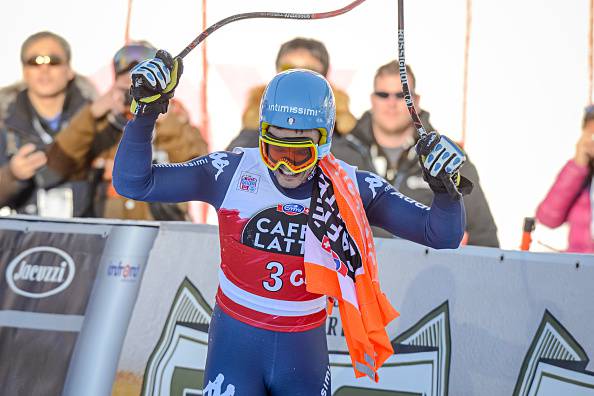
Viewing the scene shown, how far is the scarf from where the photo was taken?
11.7 ft

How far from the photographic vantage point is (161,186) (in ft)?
11.6

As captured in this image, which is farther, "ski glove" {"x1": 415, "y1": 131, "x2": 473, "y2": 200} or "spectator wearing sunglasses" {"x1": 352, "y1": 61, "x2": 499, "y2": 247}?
"spectator wearing sunglasses" {"x1": 352, "y1": 61, "x2": 499, "y2": 247}

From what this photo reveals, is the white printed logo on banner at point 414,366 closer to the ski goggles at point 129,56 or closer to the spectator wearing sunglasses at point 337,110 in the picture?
the spectator wearing sunglasses at point 337,110

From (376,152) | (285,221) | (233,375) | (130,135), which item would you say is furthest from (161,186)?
(376,152)

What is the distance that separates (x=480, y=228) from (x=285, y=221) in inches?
91.8

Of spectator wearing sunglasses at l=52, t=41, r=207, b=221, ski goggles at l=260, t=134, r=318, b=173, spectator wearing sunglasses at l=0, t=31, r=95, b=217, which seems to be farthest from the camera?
spectator wearing sunglasses at l=0, t=31, r=95, b=217

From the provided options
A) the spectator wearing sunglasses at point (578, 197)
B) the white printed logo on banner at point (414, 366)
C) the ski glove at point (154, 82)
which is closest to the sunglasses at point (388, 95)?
the spectator wearing sunglasses at point (578, 197)

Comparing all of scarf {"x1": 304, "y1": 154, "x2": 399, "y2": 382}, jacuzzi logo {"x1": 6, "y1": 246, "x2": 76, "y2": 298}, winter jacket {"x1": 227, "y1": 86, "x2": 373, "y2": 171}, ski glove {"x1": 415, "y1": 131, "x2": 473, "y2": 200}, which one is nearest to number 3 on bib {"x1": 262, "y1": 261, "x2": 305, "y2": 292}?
scarf {"x1": 304, "y1": 154, "x2": 399, "y2": 382}

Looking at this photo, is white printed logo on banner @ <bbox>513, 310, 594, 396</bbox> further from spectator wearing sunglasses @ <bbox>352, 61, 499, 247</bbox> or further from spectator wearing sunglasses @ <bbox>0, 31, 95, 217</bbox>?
spectator wearing sunglasses @ <bbox>0, 31, 95, 217</bbox>

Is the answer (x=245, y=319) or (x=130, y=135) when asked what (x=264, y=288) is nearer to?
(x=245, y=319)

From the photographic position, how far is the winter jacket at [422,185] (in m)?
5.57

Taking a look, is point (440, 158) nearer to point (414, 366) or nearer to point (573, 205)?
point (414, 366)

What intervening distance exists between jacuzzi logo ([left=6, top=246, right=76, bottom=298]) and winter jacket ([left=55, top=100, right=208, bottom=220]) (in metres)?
0.85

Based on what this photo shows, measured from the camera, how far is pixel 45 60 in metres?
6.27
